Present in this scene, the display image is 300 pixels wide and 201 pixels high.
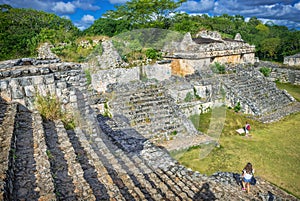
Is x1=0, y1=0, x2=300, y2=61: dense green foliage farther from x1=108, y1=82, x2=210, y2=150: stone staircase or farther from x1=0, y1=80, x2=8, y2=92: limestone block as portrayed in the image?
x1=0, y1=80, x2=8, y2=92: limestone block

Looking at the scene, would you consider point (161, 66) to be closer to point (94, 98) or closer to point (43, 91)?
point (94, 98)

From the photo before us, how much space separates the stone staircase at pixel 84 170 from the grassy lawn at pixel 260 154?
94cm

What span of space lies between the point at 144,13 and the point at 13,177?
2110cm

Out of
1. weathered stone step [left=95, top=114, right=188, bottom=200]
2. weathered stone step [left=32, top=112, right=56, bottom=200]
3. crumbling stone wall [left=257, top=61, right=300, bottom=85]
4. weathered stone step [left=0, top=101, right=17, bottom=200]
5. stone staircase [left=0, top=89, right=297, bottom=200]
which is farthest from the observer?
crumbling stone wall [left=257, top=61, right=300, bottom=85]

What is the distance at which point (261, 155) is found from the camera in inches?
317

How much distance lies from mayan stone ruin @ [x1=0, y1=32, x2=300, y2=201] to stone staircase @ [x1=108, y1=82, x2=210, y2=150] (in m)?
0.04

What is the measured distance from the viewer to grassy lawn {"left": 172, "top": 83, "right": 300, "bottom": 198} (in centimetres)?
698

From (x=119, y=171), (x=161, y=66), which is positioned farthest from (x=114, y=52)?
(x=119, y=171)

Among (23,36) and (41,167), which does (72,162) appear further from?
(23,36)

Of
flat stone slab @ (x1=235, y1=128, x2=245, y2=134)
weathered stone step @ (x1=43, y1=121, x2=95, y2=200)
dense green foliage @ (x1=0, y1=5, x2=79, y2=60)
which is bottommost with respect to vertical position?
flat stone slab @ (x1=235, y1=128, x2=245, y2=134)

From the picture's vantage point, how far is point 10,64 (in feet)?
19.8

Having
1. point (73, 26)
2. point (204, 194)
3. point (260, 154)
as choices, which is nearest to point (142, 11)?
point (73, 26)

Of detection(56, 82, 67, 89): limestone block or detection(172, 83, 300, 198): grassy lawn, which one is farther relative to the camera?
detection(172, 83, 300, 198): grassy lawn

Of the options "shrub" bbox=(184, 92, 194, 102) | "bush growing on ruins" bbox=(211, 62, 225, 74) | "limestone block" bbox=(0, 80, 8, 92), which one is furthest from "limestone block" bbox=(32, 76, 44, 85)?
"bush growing on ruins" bbox=(211, 62, 225, 74)
